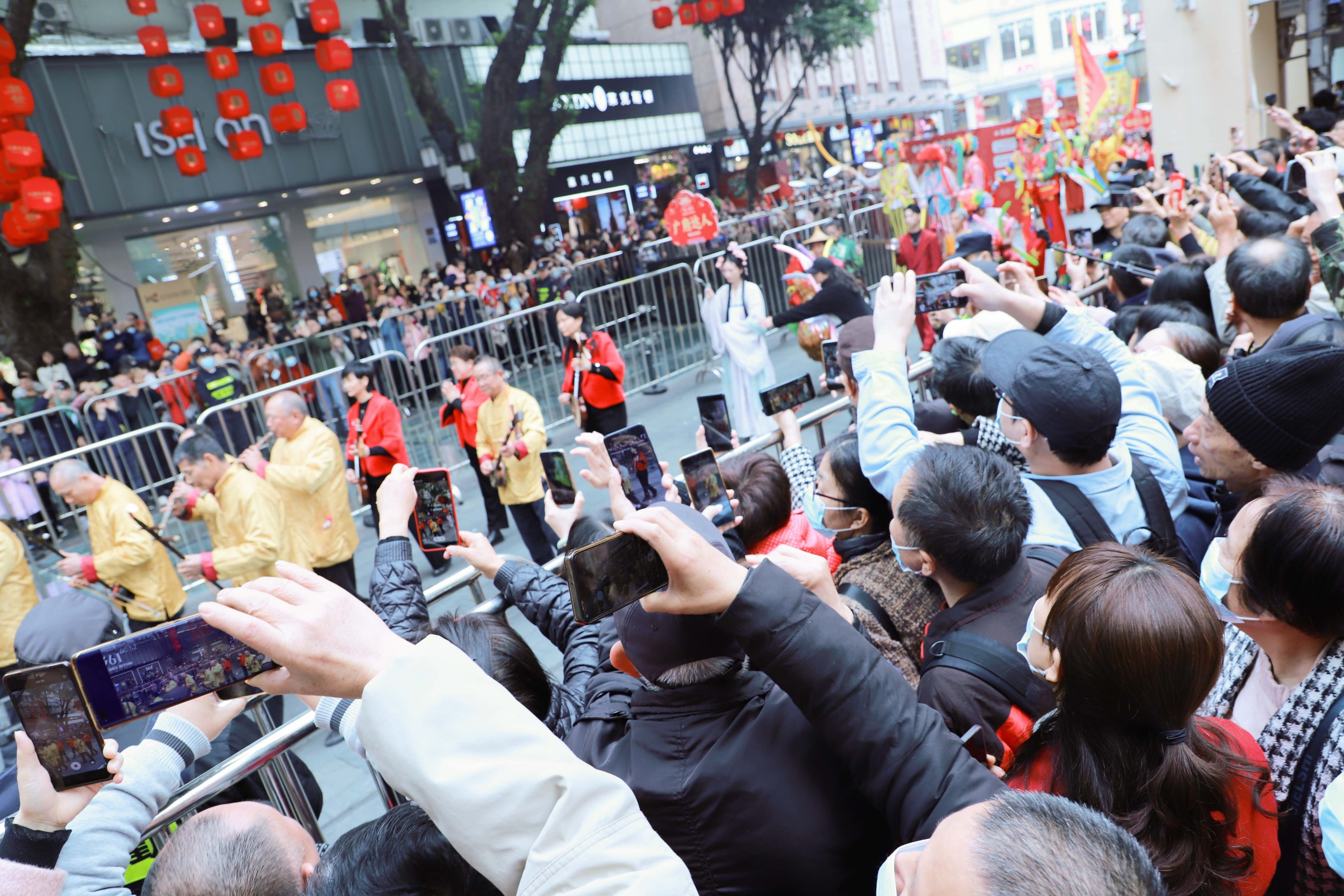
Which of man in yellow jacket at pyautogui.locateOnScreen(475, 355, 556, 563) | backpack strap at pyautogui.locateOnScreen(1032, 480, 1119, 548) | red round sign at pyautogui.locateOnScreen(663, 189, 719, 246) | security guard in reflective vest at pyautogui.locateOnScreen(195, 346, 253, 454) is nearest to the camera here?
backpack strap at pyautogui.locateOnScreen(1032, 480, 1119, 548)

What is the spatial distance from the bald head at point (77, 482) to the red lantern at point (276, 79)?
459 inches

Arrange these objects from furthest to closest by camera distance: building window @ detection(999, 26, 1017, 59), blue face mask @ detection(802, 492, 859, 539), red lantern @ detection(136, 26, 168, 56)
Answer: building window @ detection(999, 26, 1017, 59) < red lantern @ detection(136, 26, 168, 56) < blue face mask @ detection(802, 492, 859, 539)

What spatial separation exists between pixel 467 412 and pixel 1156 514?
4806 mm

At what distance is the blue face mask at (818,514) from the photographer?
248cm

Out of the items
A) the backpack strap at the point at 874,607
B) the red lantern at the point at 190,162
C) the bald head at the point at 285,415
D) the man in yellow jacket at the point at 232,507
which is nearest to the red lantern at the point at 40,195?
the red lantern at the point at 190,162

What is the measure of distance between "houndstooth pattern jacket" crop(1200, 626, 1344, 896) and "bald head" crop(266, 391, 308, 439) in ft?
16.3

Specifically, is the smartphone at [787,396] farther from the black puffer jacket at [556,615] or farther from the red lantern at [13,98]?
the red lantern at [13,98]

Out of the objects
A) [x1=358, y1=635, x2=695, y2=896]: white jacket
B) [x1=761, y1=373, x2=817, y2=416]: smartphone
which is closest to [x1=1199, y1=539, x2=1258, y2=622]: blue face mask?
[x1=358, y1=635, x2=695, y2=896]: white jacket

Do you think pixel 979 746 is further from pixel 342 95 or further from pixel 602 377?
pixel 342 95

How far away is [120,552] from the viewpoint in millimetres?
4652

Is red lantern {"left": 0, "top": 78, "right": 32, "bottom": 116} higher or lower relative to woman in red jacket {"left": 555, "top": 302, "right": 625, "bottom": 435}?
higher

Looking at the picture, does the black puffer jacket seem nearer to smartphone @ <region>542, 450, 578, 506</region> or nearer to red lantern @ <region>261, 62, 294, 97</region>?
smartphone @ <region>542, 450, 578, 506</region>

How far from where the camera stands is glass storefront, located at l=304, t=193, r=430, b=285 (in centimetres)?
2039

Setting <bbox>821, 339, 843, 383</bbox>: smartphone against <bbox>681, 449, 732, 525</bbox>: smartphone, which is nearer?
<bbox>681, 449, 732, 525</bbox>: smartphone
